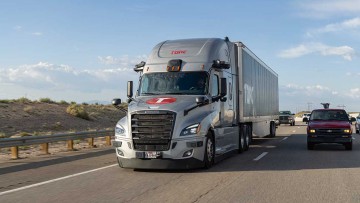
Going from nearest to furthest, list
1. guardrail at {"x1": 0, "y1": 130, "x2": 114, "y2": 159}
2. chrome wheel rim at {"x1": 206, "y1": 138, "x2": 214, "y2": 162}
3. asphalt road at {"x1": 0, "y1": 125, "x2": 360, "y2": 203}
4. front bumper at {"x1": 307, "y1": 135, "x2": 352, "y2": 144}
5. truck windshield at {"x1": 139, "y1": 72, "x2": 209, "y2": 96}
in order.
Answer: asphalt road at {"x1": 0, "y1": 125, "x2": 360, "y2": 203}
chrome wheel rim at {"x1": 206, "y1": 138, "x2": 214, "y2": 162}
truck windshield at {"x1": 139, "y1": 72, "x2": 209, "y2": 96}
guardrail at {"x1": 0, "y1": 130, "x2": 114, "y2": 159}
front bumper at {"x1": 307, "y1": 135, "x2": 352, "y2": 144}

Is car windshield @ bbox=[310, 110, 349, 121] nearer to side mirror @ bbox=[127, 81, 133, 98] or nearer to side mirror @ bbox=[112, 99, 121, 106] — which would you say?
side mirror @ bbox=[127, 81, 133, 98]

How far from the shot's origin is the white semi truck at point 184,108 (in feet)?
35.1

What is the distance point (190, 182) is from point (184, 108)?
2074 millimetres

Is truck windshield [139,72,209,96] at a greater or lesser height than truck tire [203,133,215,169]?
greater

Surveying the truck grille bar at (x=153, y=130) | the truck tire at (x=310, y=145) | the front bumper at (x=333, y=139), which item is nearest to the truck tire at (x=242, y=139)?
the truck tire at (x=310, y=145)

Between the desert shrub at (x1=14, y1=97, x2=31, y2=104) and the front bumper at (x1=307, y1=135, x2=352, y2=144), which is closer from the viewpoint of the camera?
the front bumper at (x1=307, y1=135, x2=352, y2=144)

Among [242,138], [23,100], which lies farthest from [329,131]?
[23,100]

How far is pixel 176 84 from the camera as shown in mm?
12016

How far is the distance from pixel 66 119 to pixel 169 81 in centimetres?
3079

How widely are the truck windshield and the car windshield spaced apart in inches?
314

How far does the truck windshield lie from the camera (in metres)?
11.9

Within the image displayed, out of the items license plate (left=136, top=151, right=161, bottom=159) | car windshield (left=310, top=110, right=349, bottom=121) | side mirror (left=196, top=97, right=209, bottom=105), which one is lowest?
license plate (left=136, top=151, right=161, bottom=159)

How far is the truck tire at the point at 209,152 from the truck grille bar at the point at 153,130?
47.3 inches

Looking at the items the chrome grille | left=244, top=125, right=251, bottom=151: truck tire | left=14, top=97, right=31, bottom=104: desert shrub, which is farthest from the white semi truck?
left=14, top=97, right=31, bottom=104: desert shrub
